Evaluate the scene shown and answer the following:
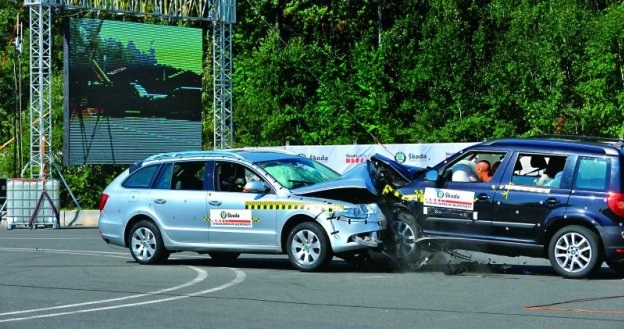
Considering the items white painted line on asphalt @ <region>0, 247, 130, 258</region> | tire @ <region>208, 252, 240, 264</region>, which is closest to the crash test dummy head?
tire @ <region>208, 252, 240, 264</region>

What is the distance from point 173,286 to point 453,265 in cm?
387

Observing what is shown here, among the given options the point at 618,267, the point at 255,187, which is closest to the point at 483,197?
the point at 618,267

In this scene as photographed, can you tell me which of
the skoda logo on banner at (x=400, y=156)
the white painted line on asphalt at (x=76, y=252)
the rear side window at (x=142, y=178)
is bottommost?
the white painted line on asphalt at (x=76, y=252)

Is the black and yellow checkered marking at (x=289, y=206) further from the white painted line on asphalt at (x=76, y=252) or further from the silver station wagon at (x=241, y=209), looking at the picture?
the white painted line on asphalt at (x=76, y=252)

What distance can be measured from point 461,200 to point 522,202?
2.68 ft

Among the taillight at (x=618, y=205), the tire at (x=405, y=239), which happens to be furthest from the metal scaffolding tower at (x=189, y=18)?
the taillight at (x=618, y=205)

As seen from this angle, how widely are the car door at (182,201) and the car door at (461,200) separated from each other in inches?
124

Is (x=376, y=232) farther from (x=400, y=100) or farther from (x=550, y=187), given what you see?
(x=400, y=100)

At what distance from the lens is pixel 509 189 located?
14.2 metres

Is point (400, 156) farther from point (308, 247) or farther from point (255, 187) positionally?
point (308, 247)

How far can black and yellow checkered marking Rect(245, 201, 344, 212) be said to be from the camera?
568 inches

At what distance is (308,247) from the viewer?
14.7m

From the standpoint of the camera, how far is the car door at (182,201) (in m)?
15.6

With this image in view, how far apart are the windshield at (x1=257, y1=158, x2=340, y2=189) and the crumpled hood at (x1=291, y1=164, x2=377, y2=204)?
0.47 metres
